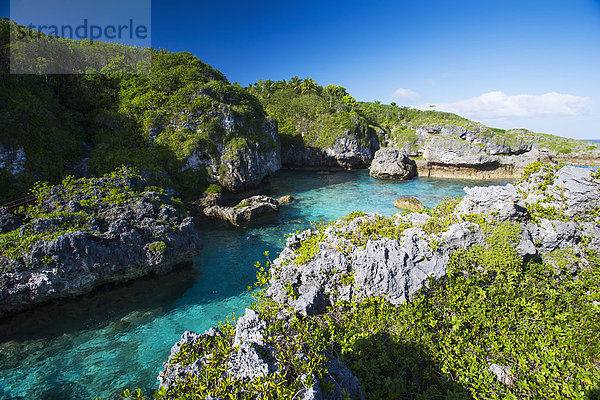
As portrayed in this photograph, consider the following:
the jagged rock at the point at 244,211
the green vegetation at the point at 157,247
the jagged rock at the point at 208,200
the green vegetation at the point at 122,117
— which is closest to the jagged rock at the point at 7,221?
the green vegetation at the point at 122,117

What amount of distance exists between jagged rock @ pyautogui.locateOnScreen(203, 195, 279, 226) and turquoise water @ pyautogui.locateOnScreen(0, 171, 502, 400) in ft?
9.47

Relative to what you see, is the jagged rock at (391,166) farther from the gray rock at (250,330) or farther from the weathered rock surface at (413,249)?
the gray rock at (250,330)

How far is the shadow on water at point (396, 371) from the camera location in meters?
5.77

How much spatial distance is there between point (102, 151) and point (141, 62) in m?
19.0

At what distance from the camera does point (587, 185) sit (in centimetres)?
904

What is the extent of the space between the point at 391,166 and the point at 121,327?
1578 inches

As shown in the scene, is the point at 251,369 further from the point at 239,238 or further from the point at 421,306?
the point at 239,238

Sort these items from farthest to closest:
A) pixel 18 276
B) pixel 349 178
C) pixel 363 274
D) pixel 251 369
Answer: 1. pixel 349 178
2. pixel 18 276
3. pixel 363 274
4. pixel 251 369

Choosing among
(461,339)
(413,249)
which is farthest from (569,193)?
(461,339)

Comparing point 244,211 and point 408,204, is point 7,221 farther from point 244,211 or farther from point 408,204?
point 408,204

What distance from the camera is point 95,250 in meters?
12.4

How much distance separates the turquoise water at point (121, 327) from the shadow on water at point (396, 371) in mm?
7235

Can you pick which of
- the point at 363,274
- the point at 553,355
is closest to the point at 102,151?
the point at 363,274

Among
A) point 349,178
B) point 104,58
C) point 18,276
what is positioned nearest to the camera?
point 18,276
